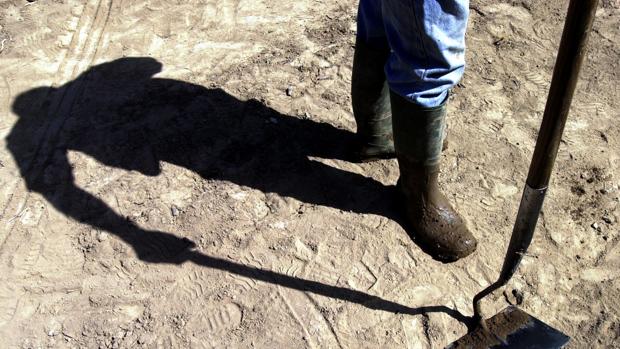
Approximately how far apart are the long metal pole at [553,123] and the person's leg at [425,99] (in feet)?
1.11

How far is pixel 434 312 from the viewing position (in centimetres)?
229

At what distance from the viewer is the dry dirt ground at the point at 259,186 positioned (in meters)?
2.31

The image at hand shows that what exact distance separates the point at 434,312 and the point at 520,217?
0.49 meters

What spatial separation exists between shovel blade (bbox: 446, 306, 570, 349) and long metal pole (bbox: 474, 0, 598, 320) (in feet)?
0.23

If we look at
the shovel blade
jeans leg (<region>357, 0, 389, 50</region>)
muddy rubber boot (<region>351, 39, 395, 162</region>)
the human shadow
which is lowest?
the shovel blade

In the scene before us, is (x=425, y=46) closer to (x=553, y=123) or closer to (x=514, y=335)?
(x=553, y=123)

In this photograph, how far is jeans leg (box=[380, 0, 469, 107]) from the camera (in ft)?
6.44

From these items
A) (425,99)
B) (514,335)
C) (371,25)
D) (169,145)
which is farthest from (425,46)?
(169,145)

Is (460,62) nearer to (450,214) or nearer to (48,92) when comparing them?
(450,214)

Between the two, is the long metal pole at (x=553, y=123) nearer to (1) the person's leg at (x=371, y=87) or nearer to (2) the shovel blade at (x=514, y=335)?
(2) the shovel blade at (x=514, y=335)

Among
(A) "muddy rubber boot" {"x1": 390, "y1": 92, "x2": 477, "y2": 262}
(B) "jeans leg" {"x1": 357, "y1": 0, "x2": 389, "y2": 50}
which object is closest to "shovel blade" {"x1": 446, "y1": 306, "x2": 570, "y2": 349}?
(A) "muddy rubber boot" {"x1": 390, "y1": 92, "x2": 477, "y2": 262}

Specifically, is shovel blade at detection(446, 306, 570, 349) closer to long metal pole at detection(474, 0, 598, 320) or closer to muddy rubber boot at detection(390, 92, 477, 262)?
long metal pole at detection(474, 0, 598, 320)

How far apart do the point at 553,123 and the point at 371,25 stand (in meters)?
0.86

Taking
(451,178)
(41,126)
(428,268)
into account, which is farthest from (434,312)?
(41,126)
